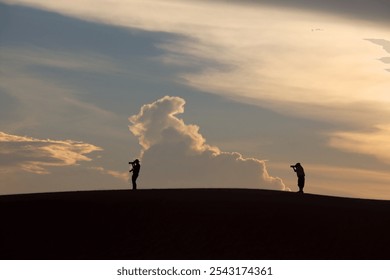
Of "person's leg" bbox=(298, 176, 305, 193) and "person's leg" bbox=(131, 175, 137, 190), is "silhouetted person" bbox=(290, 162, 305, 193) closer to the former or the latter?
"person's leg" bbox=(298, 176, 305, 193)

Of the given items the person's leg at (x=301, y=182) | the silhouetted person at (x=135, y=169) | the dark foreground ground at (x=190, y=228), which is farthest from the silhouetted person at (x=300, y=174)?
the silhouetted person at (x=135, y=169)

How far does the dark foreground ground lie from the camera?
28.9 m

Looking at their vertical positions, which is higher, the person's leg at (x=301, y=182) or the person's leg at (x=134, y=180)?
the person's leg at (x=134, y=180)

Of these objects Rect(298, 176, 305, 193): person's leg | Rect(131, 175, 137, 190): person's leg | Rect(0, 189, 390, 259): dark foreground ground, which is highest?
Rect(131, 175, 137, 190): person's leg

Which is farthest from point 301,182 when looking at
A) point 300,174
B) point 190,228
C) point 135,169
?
point 190,228

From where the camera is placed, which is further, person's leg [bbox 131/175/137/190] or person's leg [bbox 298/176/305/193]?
person's leg [bbox 298/176/305/193]

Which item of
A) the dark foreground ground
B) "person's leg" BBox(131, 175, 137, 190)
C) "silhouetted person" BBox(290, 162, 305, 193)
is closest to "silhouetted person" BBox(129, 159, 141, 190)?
"person's leg" BBox(131, 175, 137, 190)

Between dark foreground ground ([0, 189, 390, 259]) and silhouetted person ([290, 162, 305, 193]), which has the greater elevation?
silhouetted person ([290, 162, 305, 193])

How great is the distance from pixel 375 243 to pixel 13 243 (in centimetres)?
1350

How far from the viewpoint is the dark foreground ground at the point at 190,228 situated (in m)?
28.9

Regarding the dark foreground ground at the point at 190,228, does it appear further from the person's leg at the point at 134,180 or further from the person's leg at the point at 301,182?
the person's leg at the point at 134,180
